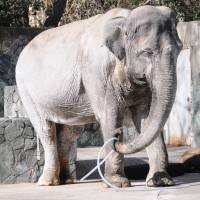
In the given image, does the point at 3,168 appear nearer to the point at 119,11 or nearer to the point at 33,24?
the point at 119,11

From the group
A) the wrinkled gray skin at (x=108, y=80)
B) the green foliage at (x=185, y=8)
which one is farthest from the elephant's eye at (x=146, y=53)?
the green foliage at (x=185, y=8)

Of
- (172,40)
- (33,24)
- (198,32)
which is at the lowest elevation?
(33,24)

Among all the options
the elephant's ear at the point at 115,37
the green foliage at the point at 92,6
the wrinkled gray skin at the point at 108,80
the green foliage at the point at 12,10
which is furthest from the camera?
the green foliage at the point at 92,6

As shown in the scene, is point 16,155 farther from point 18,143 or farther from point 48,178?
point 48,178

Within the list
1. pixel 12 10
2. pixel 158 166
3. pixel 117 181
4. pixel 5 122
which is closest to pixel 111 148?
pixel 117 181

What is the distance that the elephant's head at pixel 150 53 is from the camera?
27.8 feet

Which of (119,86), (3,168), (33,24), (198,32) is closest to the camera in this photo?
(119,86)

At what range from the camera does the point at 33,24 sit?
95.0 ft

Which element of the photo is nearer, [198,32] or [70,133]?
[70,133]

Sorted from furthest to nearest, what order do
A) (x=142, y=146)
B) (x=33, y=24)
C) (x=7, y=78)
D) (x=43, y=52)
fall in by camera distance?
1. (x=33, y=24)
2. (x=7, y=78)
3. (x=43, y=52)
4. (x=142, y=146)

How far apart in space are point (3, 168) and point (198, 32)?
6.09 m

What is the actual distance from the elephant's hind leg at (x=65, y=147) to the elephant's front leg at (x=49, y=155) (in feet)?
0.42

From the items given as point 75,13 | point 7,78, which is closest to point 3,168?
point 7,78

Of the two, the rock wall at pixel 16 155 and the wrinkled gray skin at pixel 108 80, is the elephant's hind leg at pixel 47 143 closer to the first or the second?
the wrinkled gray skin at pixel 108 80
